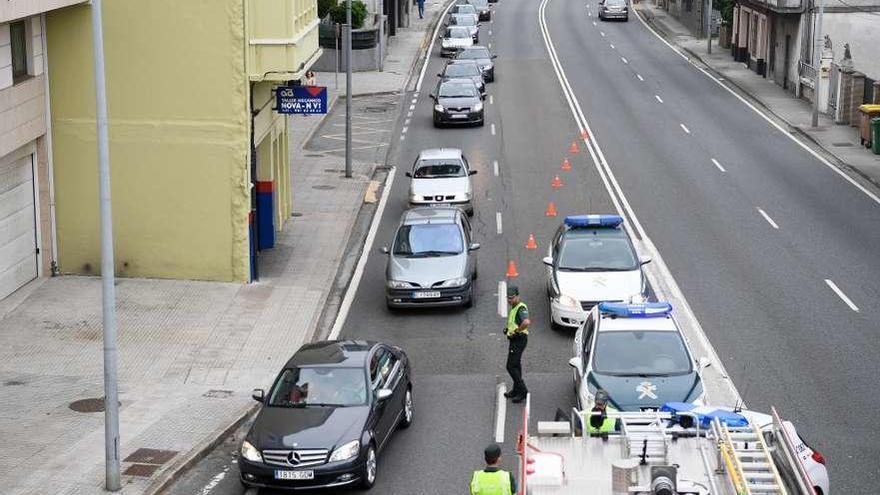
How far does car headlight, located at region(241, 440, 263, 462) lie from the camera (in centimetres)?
1736

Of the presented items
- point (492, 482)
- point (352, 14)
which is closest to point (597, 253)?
point (492, 482)

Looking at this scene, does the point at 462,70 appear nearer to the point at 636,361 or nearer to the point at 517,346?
the point at 517,346

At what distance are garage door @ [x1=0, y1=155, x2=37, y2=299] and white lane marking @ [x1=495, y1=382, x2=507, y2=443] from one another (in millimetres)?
9856

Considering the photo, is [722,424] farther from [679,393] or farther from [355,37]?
[355,37]

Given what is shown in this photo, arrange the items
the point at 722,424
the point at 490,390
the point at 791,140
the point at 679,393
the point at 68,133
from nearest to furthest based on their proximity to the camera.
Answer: the point at 722,424 → the point at 679,393 → the point at 490,390 → the point at 68,133 → the point at 791,140

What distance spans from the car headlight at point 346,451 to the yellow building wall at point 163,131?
1090 centimetres

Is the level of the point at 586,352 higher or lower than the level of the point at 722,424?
lower

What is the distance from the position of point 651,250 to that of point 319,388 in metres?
13.4

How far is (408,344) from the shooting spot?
80.5 feet

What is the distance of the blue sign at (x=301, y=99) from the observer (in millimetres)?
29078

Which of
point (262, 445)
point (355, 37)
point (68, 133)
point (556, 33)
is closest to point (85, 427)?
point (262, 445)

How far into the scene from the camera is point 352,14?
2398 inches

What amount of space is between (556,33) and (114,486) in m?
61.3

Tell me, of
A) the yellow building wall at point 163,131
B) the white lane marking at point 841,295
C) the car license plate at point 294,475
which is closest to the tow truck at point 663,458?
the car license plate at point 294,475
